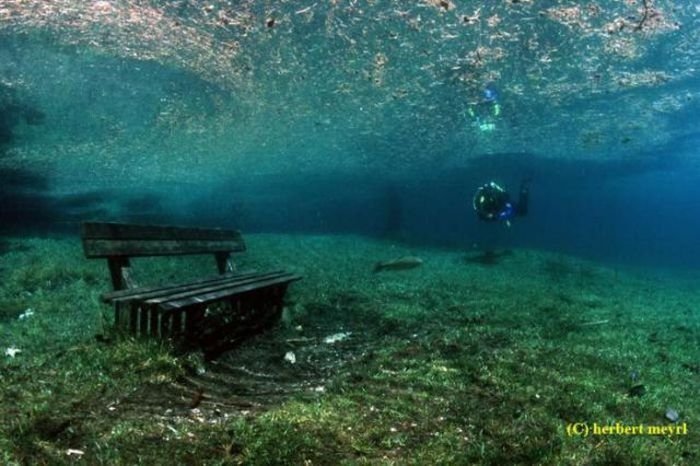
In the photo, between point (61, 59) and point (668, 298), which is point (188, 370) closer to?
point (61, 59)

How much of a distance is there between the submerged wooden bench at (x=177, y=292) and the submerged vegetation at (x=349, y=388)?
0.32 m

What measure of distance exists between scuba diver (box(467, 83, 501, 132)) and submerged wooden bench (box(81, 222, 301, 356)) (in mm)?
17876

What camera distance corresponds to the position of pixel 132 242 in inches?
269

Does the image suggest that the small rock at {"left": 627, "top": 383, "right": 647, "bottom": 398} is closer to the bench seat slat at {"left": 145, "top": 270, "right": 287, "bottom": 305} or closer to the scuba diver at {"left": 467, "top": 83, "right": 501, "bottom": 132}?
the bench seat slat at {"left": 145, "top": 270, "right": 287, "bottom": 305}

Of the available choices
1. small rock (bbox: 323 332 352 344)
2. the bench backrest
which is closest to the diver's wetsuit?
small rock (bbox: 323 332 352 344)

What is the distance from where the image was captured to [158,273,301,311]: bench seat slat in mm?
5230

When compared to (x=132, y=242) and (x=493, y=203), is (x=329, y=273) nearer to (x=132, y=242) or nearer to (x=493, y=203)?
(x=493, y=203)

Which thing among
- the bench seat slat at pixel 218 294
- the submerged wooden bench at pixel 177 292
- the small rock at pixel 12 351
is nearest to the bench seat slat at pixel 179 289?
the submerged wooden bench at pixel 177 292

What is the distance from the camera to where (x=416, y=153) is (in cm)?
4250

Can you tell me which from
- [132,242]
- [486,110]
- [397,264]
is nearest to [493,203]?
[397,264]

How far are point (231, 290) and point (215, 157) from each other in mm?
36295

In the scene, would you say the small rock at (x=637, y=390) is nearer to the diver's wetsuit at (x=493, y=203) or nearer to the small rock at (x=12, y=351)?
the small rock at (x=12, y=351)

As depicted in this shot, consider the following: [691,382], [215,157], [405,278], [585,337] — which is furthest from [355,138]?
[691,382]

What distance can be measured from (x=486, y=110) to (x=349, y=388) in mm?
24709
